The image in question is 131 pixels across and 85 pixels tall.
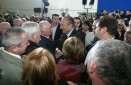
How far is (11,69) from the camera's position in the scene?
83.3 inches

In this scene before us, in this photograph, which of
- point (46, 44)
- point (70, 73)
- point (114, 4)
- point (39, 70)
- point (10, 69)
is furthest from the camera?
point (114, 4)

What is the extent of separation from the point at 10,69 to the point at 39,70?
43cm

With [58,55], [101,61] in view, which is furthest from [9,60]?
[58,55]

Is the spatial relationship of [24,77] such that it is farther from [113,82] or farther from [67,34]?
[67,34]

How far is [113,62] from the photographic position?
117 centimetres

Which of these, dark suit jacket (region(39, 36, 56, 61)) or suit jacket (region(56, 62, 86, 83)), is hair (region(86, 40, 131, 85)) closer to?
suit jacket (region(56, 62, 86, 83))

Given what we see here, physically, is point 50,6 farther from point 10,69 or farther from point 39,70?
point 39,70

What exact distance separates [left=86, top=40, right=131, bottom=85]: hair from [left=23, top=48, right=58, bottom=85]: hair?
703 mm

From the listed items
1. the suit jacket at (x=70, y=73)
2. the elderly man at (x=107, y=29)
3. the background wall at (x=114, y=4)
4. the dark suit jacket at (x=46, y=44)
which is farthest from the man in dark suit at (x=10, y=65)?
the background wall at (x=114, y=4)

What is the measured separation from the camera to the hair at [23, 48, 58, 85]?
1827mm

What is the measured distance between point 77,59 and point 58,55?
4.74 ft

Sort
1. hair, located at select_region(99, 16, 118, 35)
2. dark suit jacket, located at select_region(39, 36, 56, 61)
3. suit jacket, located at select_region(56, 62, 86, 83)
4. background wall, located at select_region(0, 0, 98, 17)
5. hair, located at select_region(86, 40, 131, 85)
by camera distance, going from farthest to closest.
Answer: background wall, located at select_region(0, 0, 98, 17) < dark suit jacket, located at select_region(39, 36, 56, 61) < hair, located at select_region(99, 16, 118, 35) < suit jacket, located at select_region(56, 62, 86, 83) < hair, located at select_region(86, 40, 131, 85)

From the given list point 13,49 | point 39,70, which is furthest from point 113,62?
point 13,49

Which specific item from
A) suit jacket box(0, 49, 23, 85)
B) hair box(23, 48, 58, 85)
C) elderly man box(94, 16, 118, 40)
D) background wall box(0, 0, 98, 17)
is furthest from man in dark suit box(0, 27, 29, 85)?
background wall box(0, 0, 98, 17)
